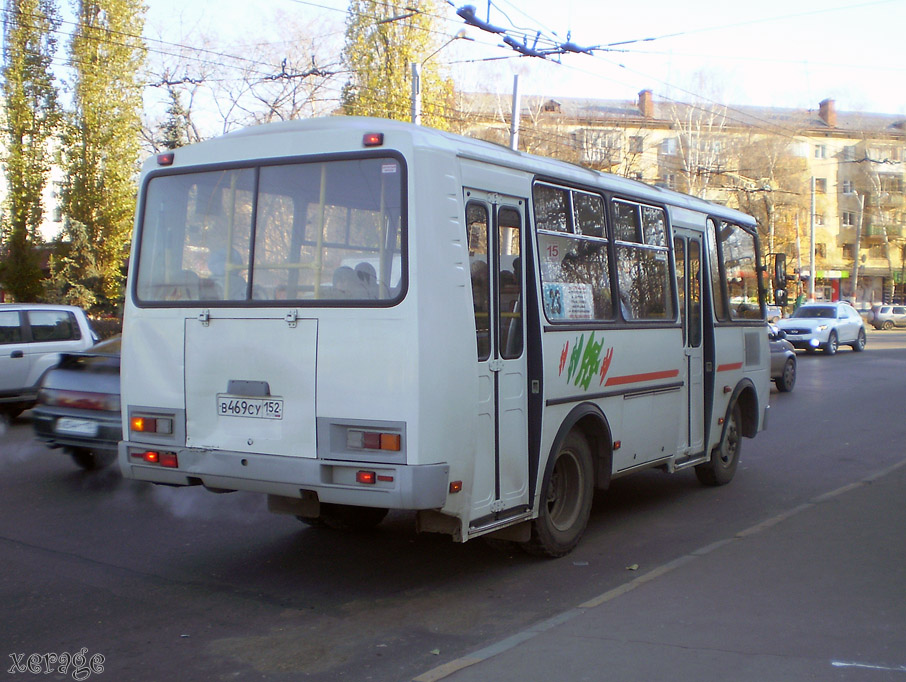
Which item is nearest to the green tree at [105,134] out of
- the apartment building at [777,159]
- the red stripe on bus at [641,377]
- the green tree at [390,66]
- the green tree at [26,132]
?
the green tree at [26,132]

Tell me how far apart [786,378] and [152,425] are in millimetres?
16636

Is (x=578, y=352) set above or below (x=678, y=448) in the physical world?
above

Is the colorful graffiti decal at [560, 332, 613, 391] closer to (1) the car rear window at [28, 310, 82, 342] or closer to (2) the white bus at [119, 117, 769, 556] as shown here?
(2) the white bus at [119, 117, 769, 556]

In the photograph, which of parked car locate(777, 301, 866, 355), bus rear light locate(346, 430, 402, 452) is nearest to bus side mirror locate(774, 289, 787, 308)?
bus rear light locate(346, 430, 402, 452)

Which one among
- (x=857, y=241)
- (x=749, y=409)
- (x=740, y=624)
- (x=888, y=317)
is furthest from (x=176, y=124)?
(x=857, y=241)

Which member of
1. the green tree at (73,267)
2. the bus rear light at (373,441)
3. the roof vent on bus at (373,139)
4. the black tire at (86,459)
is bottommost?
the black tire at (86,459)

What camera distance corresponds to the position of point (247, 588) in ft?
20.6

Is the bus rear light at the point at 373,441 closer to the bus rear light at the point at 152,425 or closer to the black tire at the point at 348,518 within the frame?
the bus rear light at the point at 152,425

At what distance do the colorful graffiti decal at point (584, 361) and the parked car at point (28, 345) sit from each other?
31.4 feet

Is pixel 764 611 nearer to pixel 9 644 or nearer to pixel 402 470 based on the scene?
pixel 402 470

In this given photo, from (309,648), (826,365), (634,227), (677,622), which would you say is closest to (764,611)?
(677,622)

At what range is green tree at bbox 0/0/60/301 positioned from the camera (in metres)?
36.7

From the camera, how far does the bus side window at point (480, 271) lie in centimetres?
606

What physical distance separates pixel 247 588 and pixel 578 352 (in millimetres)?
2820
